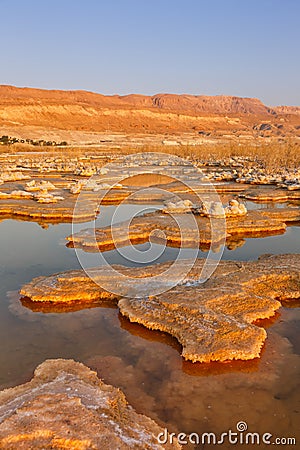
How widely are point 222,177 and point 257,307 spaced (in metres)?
18.6

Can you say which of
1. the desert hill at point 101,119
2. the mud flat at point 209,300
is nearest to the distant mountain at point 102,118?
the desert hill at point 101,119

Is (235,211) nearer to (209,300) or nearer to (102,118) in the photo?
(209,300)

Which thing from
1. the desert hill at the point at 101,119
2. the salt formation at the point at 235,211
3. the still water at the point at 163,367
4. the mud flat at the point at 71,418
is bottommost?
the still water at the point at 163,367

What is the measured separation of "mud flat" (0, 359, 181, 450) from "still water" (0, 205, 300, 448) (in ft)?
1.25

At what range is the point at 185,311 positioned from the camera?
22.1 ft

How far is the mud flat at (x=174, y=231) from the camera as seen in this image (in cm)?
1148

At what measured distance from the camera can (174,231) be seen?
12188 millimetres

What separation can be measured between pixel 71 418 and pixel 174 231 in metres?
8.43

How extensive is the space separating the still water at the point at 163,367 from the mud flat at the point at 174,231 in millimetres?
3322

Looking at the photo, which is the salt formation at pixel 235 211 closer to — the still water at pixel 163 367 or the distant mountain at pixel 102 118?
the still water at pixel 163 367

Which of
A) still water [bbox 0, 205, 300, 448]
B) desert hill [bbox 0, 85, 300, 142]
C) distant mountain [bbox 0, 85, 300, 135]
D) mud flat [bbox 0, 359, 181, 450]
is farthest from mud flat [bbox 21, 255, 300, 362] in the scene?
distant mountain [bbox 0, 85, 300, 135]

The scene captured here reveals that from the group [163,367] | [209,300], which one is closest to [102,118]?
[209,300]

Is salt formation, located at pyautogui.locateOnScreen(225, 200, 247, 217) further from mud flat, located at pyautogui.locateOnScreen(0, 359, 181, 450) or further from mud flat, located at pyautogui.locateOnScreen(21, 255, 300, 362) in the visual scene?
mud flat, located at pyautogui.locateOnScreen(0, 359, 181, 450)

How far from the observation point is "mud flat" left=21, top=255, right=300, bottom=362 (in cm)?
590
